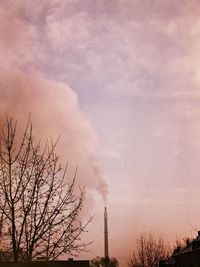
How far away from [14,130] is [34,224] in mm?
3091

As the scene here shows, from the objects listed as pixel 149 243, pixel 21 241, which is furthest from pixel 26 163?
pixel 149 243

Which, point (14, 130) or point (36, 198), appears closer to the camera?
point (36, 198)

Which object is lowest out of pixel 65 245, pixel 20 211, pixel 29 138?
pixel 65 245

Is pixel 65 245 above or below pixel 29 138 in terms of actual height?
below

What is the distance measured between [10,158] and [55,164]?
1.38m

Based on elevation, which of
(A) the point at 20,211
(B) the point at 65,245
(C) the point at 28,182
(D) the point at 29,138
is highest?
(D) the point at 29,138

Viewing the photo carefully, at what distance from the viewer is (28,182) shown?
12914mm

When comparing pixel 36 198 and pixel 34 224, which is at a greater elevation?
pixel 36 198

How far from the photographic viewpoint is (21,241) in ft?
41.4

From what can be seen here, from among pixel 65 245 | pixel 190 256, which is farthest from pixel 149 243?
pixel 65 245

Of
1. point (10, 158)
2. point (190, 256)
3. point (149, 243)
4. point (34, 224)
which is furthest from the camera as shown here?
point (149, 243)

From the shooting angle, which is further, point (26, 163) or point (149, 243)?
point (149, 243)

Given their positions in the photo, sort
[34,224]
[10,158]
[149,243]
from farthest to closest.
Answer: [149,243] < [10,158] < [34,224]

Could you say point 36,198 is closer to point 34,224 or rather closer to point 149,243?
point 34,224
